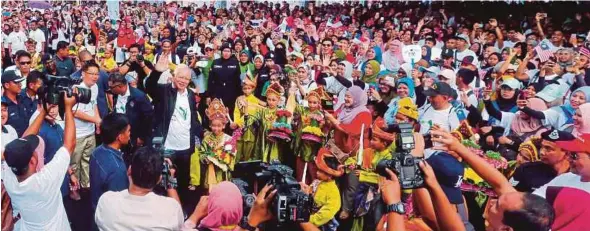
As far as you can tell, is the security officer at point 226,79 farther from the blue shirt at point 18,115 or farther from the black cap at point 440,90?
the black cap at point 440,90

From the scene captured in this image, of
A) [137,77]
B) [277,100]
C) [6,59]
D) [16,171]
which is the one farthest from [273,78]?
[6,59]

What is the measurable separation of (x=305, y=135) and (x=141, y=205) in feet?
10.1

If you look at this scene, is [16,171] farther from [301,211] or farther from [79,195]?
[79,195]

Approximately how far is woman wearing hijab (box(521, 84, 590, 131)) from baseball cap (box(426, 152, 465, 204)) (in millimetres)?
2083

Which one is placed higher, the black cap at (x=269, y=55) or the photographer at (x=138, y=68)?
the photographer at (x=138, y=68)

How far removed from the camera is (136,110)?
229 inches

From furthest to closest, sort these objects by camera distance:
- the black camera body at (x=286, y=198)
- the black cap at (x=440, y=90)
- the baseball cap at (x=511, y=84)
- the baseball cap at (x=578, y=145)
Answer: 1. the baseball cap at (x=511, y=84)
2. the black cap at (x=440, y=90)
3. the baseball cap at (x=578, y=145)
4. the black camera body at (x=286, y=198)

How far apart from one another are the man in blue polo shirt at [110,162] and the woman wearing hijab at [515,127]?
2788 mm

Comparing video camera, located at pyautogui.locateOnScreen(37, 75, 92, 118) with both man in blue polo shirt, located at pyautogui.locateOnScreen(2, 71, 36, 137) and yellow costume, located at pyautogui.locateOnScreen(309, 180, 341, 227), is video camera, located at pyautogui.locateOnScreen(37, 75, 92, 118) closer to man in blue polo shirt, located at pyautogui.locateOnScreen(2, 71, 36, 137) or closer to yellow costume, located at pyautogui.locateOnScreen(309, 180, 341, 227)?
yellow costume, located at pyautogui.locateOnScreen(309, 180, 341, 227)

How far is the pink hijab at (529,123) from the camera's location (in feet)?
17.9

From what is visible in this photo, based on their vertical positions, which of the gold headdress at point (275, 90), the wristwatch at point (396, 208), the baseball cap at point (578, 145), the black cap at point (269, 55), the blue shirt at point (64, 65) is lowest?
the blue shirt at point (64, 65)

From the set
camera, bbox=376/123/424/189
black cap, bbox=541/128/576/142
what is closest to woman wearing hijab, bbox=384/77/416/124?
black cap, bbox=541/128/576/142

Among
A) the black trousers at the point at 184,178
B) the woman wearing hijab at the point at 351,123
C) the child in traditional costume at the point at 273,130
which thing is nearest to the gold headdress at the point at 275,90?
the child in traditional costume at the point at 273,130

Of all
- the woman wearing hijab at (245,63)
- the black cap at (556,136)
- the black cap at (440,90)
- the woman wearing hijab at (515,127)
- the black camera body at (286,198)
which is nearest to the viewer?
the black camera body at (286,198)
